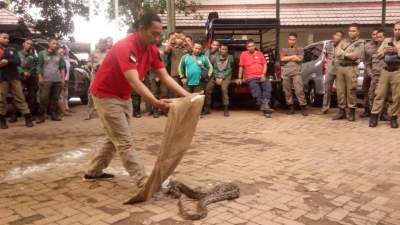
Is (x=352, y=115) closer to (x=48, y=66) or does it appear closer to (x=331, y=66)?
(x=331, y=66)

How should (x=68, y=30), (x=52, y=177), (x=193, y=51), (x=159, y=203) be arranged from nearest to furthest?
(x=159, y=203), (x=52, y=177), (x=193, y=51), (x=68, y=30)

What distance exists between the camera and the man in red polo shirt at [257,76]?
1095cm

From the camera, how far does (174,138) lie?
4195 millimetres

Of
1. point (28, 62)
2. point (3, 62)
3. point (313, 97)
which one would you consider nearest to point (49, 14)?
point (28, 62)

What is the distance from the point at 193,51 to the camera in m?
10.9

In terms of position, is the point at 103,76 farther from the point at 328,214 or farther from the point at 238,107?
the point at 238,107

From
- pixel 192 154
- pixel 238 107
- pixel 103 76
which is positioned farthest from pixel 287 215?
pixel 238 107

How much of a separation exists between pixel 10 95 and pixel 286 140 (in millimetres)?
5986

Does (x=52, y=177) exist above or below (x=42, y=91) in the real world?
below

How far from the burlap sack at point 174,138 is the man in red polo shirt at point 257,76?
679 centimetres

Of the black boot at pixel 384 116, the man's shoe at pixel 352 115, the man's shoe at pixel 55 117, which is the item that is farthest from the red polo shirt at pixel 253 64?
the man's shoe at pixel 55 117

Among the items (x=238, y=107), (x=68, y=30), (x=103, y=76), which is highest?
(x=68, y=30)

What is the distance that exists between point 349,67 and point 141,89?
6.83m

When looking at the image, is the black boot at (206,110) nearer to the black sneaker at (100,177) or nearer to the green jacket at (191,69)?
the green jacket at (191,69)
